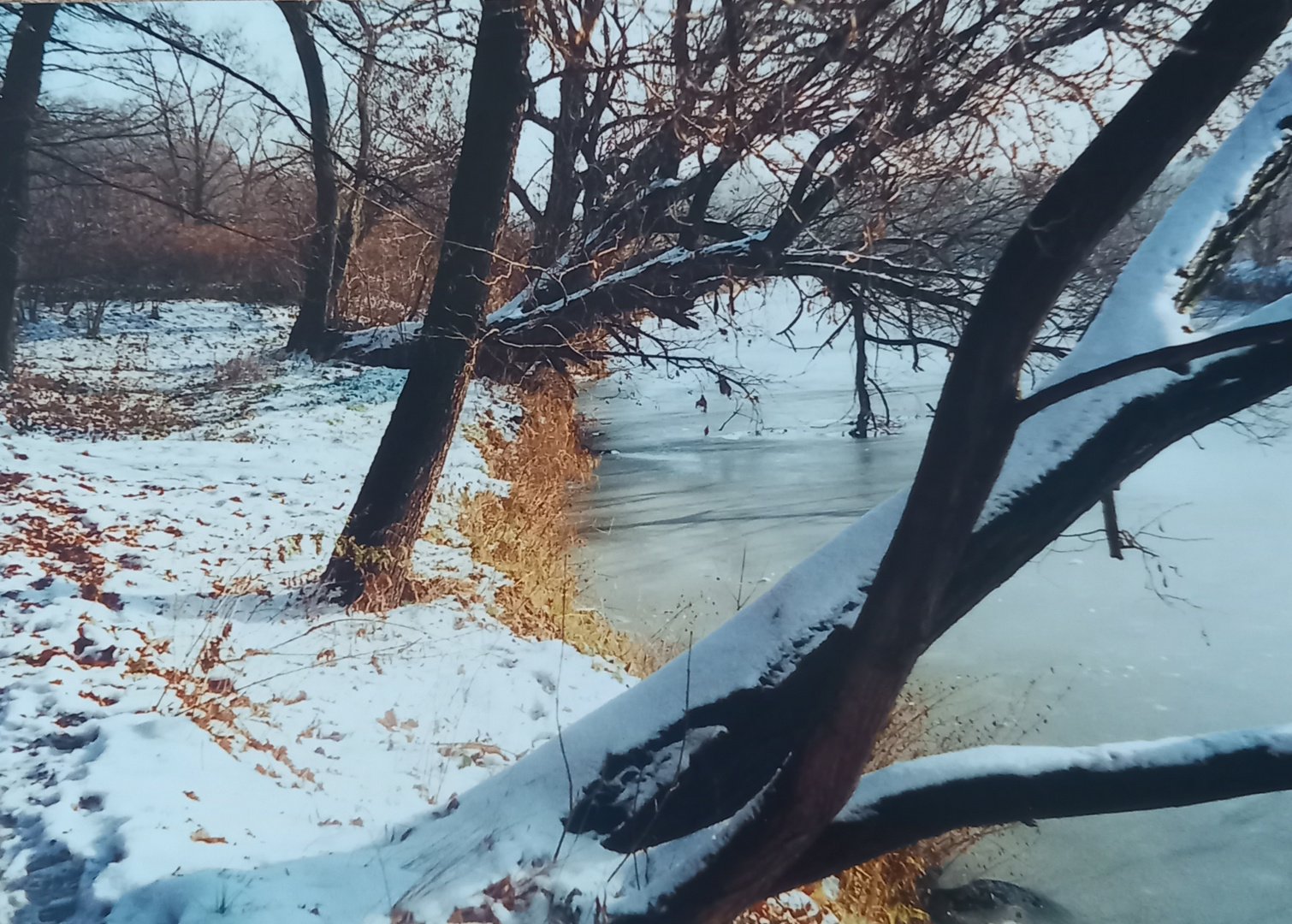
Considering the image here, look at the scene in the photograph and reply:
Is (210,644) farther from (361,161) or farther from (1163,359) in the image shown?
(1163,359)

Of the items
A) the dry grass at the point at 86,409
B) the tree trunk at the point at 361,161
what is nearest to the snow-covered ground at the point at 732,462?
the tree trunk at the point at 361,161

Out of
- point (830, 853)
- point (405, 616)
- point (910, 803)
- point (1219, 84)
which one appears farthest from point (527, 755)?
point (1219, 84)

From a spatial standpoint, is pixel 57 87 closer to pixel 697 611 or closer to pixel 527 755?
pixel 527 755

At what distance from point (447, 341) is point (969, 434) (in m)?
2.09

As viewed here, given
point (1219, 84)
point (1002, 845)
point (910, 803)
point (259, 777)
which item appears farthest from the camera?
point (1002, 845)

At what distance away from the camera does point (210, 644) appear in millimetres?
2633

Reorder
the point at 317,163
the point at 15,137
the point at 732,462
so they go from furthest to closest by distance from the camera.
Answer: the point at 732,462 → the point at 317,163 → the point at 15,137

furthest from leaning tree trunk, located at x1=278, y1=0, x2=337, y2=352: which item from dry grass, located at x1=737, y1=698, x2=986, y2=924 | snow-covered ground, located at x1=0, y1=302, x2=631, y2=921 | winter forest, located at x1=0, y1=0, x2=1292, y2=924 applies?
dry grass, located at x1=737, y1=698, x2=986, y2=924

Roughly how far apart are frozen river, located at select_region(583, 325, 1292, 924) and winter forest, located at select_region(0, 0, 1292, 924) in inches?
0.6

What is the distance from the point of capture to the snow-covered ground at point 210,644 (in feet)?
6.24

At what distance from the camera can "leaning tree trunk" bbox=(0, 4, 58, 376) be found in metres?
2.41

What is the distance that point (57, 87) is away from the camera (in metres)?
2.47

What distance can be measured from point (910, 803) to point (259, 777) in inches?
62.0

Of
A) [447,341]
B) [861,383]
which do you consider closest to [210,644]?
[447,341]
